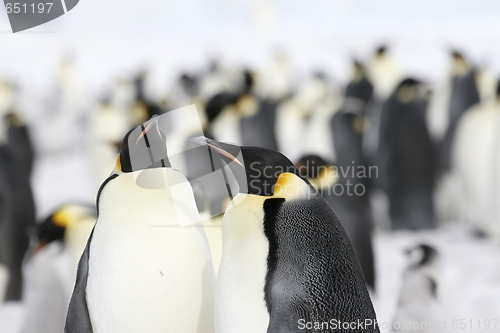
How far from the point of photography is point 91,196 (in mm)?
3145

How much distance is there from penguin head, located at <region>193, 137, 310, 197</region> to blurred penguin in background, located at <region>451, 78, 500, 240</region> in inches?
86.0

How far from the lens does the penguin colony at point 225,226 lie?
2.20 ft

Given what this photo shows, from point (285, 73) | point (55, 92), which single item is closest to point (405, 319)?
point (55, 92)

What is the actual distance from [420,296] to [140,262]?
0.93m

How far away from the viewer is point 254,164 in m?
0.66

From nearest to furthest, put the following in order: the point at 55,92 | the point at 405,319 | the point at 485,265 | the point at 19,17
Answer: the point at 19,17
the point at 405,319
the point at 485,265
the point at 55,92

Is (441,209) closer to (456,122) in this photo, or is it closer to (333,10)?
(456,122)

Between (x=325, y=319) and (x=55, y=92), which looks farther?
(x=55, y=92)

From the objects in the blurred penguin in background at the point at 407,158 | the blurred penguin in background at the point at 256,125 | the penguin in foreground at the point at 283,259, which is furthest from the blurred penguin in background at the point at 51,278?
the blurred penguin in background at the point at 407,158

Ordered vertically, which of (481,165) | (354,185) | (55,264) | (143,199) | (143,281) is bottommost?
(481,165)

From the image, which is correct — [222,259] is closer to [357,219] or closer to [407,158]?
[357,219]

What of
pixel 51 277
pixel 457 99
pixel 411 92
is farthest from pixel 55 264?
pixel 457 99

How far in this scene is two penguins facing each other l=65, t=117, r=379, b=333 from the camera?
2.18ft

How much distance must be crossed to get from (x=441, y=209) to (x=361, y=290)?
8.28 ft
